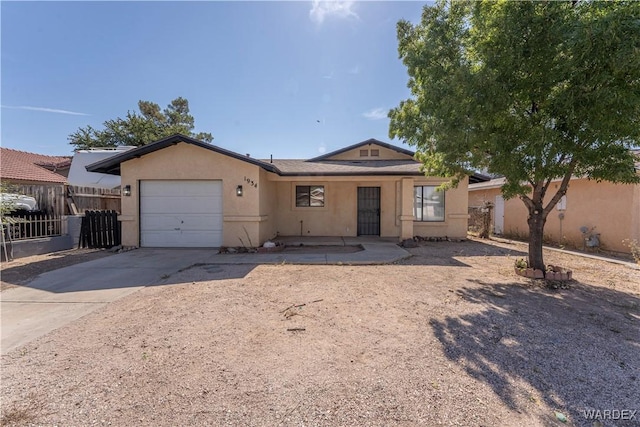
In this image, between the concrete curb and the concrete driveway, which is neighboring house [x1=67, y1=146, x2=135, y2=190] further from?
the concrete curb

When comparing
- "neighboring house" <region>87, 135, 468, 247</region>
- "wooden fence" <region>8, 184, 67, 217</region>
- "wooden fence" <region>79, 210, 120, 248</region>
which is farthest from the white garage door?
"wooden fence" <region>8, 184, 67, 217</region>

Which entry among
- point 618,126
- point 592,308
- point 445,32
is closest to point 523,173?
point 618,126

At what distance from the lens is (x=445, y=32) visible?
666 centimetres

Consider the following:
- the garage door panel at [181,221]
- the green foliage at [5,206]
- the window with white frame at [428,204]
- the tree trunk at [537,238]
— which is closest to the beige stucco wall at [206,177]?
the garage door panel at [181,221]

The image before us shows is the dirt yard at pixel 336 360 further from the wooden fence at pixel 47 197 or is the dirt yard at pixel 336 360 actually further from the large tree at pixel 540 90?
the wooden fence at pixel 47 197

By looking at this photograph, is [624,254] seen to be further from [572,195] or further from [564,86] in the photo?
[564,86]

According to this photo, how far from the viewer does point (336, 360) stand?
3.20m

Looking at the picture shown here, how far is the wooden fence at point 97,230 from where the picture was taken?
10.6 m

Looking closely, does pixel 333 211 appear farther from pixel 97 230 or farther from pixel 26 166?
pixel 26 166

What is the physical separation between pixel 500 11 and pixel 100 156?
54.9ft

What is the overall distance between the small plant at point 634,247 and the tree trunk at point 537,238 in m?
3.92

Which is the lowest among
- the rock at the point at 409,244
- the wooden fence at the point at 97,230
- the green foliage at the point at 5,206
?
the rock at the point at 409,244

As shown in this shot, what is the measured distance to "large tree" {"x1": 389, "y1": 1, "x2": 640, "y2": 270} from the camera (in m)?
4.43

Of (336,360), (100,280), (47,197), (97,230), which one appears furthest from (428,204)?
(47,197)
